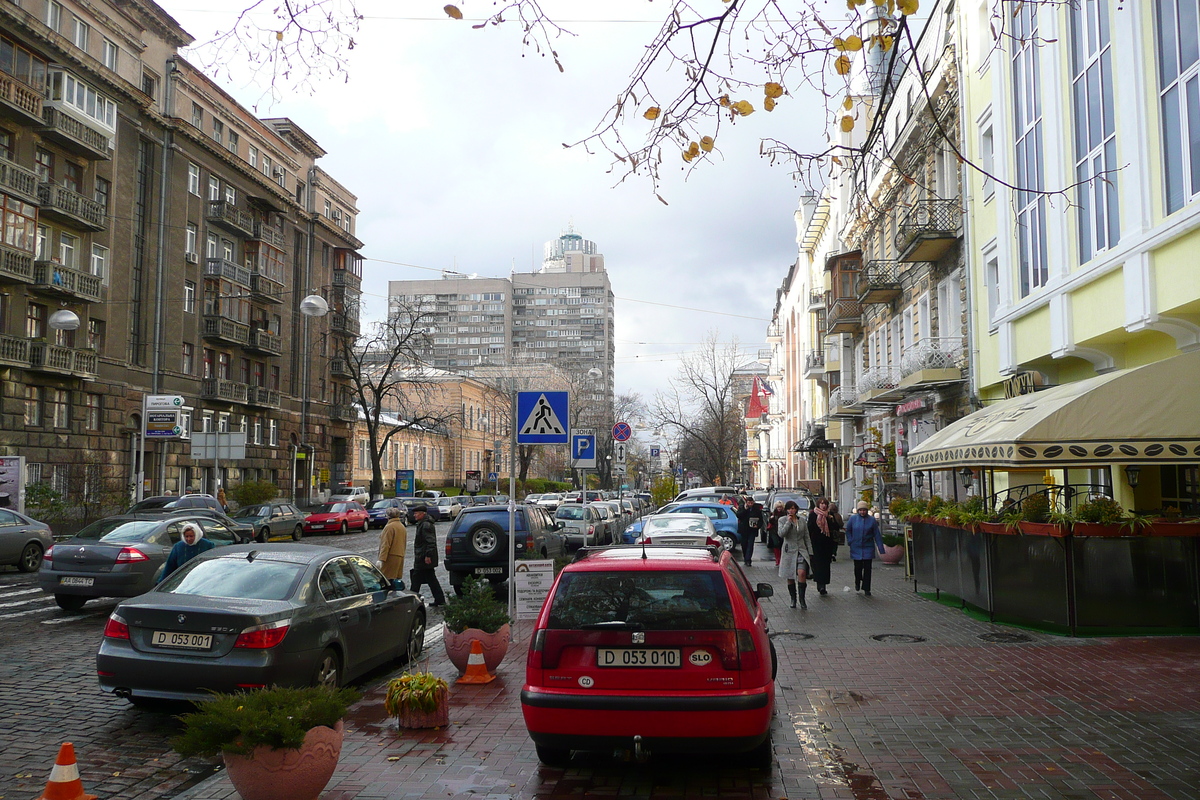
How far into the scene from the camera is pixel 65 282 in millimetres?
33906

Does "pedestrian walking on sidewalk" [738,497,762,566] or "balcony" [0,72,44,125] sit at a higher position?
"balcony" [0,72,44,125]

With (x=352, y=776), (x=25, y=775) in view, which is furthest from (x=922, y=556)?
(x=25, y=775)

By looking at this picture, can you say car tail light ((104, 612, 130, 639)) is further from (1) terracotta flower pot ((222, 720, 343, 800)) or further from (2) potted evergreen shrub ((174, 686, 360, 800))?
(1) terracotta flower pot ((222, 720, 343, 800))

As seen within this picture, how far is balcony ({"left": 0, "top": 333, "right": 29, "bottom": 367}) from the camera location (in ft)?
102

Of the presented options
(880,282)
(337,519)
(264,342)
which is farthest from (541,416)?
(264,342)

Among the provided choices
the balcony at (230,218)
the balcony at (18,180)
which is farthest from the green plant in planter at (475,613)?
the balcony at (230,218)

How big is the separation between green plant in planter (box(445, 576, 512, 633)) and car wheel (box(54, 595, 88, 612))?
7.95 m

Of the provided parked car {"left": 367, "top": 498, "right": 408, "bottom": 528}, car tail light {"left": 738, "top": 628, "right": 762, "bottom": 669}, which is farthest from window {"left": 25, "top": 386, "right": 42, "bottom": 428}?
car tail light {"left": 738, "top": 628, "right": 762, "bottom": 669}

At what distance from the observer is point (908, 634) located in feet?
40.0

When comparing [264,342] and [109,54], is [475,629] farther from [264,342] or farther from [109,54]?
[264,342]

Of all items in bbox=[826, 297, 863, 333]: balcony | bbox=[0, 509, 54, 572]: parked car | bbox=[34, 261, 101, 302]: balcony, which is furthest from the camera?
bbox=[826, 297, 863, 333]: balcony

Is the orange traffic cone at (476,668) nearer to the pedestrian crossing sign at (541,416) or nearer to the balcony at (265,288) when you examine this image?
the pedestrian crossing sign at (541,416)

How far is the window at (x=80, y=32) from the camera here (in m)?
Result: 35.3

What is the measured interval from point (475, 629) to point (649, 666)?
13.4 feet
